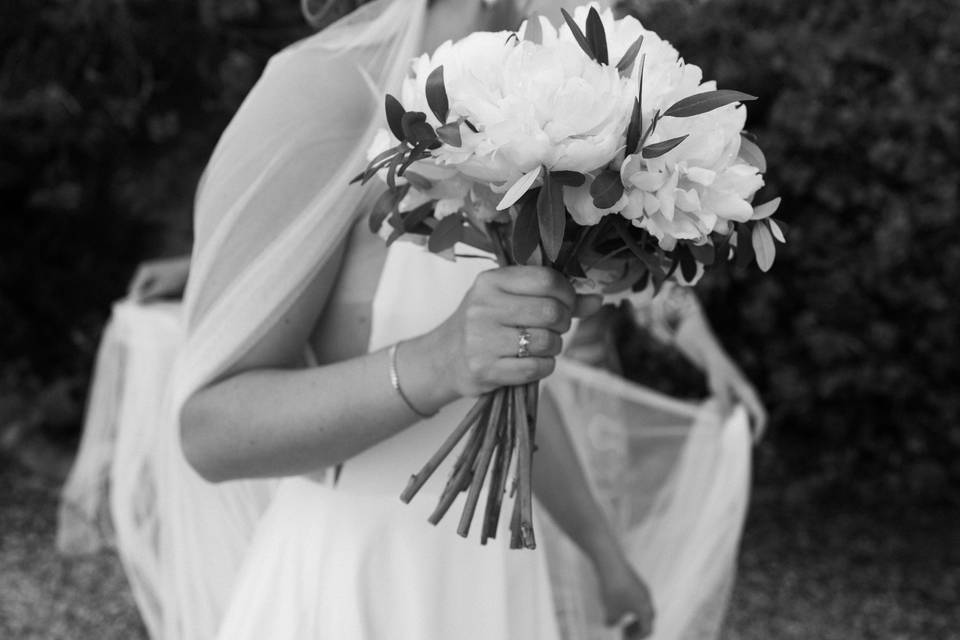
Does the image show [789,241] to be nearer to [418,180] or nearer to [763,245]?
[763,245]

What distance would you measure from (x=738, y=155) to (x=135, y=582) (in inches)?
99.2

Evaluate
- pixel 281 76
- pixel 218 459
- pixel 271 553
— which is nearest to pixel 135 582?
pixel 271 553

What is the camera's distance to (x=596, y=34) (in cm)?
126

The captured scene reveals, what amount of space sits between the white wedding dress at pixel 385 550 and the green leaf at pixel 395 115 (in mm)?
395

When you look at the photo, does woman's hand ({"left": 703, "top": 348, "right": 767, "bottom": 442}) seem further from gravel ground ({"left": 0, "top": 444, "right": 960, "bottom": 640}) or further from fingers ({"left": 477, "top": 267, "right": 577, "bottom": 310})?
fingers ({"left": 477, "top": 267, "right": 577, "bottom": 310})

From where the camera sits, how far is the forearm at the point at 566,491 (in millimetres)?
2129

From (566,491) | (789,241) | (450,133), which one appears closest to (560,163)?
→ (450,133)

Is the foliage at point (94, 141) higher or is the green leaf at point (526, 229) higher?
the green leaf at point (526, 229)

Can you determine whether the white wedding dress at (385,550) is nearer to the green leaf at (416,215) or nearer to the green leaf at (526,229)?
the green leaf at (416,215)

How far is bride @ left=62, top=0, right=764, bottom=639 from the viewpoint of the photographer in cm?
145

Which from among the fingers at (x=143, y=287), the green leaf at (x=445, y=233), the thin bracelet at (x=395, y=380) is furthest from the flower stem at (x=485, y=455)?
the fingers at (x=143, y=287)

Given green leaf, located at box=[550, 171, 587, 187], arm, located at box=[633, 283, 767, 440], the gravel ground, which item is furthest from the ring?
the gravel ground

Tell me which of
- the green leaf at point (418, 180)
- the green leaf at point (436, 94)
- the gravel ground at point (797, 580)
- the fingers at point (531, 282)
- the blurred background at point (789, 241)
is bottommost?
the gravel ground at point (797, 580)

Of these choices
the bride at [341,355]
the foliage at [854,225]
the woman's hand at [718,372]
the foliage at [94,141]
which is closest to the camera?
the bride at [341,355]
